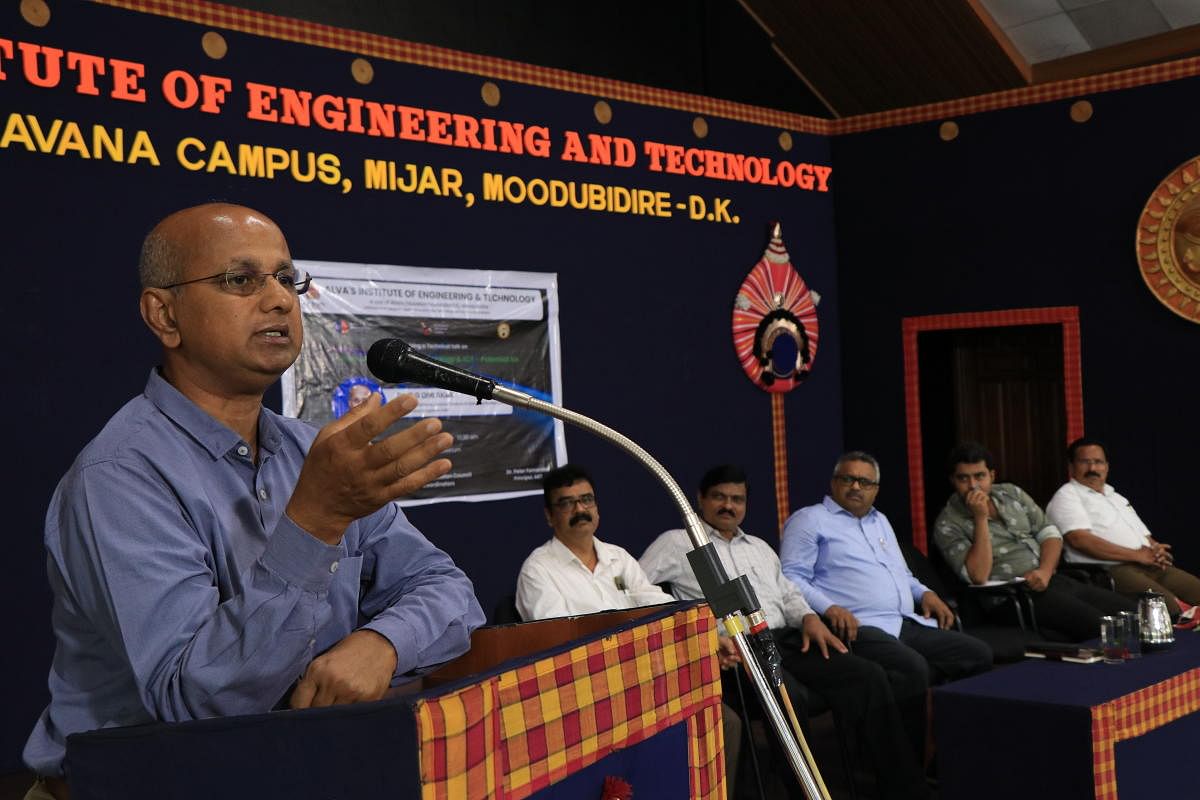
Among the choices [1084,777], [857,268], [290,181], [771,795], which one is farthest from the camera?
[857,268]

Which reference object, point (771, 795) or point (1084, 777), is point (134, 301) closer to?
point (771, 795)

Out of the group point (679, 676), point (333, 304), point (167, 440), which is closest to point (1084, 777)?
point (679, 676)

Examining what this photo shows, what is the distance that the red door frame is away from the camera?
623 cm

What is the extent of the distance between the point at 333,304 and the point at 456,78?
1.17 m

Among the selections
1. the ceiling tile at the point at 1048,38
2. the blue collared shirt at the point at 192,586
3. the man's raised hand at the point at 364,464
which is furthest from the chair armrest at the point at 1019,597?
the man's raised hand at the point at 364,464

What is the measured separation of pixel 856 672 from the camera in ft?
13.4

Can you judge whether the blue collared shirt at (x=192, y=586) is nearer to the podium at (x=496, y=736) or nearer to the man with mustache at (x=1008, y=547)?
the podium at (x=496, y=736)

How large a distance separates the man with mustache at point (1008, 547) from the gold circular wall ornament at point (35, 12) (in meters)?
3.92

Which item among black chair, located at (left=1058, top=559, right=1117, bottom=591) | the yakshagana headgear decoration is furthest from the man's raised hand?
the yakshagana headgear decoration

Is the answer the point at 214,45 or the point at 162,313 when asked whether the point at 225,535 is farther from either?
the point at 214,45

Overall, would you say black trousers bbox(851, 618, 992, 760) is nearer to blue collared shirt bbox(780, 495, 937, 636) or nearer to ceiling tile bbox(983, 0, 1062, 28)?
blue collared shirt bbox(780, 495, 937, 636)

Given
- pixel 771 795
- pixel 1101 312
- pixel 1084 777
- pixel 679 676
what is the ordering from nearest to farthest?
pixel 679 676, pixel 1084 777, pixel 771 795, pixel 1101 312

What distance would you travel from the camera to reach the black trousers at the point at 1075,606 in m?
5.03

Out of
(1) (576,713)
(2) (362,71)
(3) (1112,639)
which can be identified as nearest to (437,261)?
(2) (362,71)
